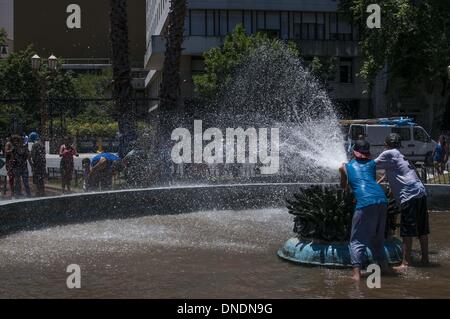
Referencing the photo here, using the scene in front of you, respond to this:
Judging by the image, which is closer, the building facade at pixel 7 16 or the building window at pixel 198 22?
the building window at pixel 198 22

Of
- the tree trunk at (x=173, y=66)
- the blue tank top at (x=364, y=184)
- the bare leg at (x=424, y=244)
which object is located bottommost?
the bare leg at (x=424, y=244)

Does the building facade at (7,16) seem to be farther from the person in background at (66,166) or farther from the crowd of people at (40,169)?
the crowd of people at (40,169)

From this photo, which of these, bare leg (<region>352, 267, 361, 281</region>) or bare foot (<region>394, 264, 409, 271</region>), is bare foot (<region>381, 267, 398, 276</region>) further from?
bare leg (<region>352, 267, 361, 281</region>)

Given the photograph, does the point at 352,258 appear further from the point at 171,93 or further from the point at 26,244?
the point at 171,93

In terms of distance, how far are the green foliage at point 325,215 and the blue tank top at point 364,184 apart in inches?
25.9

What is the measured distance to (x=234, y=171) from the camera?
17.3m

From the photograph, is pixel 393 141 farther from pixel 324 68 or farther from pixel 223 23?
pixel 223 23

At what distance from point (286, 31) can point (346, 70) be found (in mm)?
5229

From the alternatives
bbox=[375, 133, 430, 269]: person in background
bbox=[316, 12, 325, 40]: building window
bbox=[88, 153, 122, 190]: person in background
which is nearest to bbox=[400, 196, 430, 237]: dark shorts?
bbox=[375, 133, 430, 269]: person in background

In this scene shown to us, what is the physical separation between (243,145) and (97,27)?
60537mm

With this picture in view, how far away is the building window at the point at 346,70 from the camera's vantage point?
156 ft

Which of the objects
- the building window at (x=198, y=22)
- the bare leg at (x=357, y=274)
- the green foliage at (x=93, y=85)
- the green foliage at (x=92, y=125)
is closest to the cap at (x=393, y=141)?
the bare leg at (x=357, y=274)

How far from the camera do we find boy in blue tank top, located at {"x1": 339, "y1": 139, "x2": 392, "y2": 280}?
7012mm

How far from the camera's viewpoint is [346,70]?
47.6 metres
